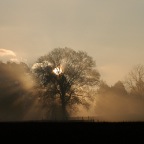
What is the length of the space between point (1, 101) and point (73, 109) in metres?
22.0

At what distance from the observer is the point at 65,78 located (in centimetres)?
6738

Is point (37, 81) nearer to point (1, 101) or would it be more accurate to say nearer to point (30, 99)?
point (30, 99)

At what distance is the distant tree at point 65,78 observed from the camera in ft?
215

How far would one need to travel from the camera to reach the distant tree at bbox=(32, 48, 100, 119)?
215ft

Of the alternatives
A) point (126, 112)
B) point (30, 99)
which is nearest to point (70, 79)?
point (30, 99)

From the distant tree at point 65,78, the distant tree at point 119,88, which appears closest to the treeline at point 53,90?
the distant tree at point 65,78

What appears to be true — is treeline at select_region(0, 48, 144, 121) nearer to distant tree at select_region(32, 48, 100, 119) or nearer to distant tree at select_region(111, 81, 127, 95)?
distant tree at select_region(32, 48, 100, 119)

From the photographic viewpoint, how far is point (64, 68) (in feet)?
224
